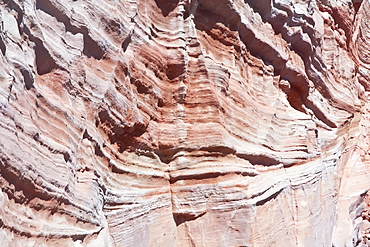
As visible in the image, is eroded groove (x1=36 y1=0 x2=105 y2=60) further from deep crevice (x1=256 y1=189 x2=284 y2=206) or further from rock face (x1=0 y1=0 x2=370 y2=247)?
deep crevice (x1=256 y1=189 x2=284 y2=206)

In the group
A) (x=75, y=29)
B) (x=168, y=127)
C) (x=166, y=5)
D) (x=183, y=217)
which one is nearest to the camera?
(x=75, y=29)

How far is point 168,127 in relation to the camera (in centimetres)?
333

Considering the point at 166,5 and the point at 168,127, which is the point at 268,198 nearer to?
the point at 168,127

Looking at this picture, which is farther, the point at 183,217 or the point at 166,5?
the point at 166,5

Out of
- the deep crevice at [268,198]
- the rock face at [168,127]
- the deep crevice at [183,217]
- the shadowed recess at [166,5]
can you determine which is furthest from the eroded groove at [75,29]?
the deep crevice at [268,198]

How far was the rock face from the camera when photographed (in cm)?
221

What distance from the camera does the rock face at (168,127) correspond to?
221 centimetres

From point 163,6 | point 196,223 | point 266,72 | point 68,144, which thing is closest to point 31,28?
point 68,144

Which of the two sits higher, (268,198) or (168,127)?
(168,127)

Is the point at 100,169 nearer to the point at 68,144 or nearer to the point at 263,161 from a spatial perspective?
the point at 68,144

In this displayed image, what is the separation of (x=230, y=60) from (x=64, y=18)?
1671mm

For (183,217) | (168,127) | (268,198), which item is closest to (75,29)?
(168,127)

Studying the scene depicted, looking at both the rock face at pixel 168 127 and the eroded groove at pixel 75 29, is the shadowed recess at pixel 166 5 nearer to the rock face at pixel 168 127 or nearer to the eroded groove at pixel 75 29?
→ the rock face at pixel 168 127

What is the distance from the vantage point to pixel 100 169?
2742 mm
